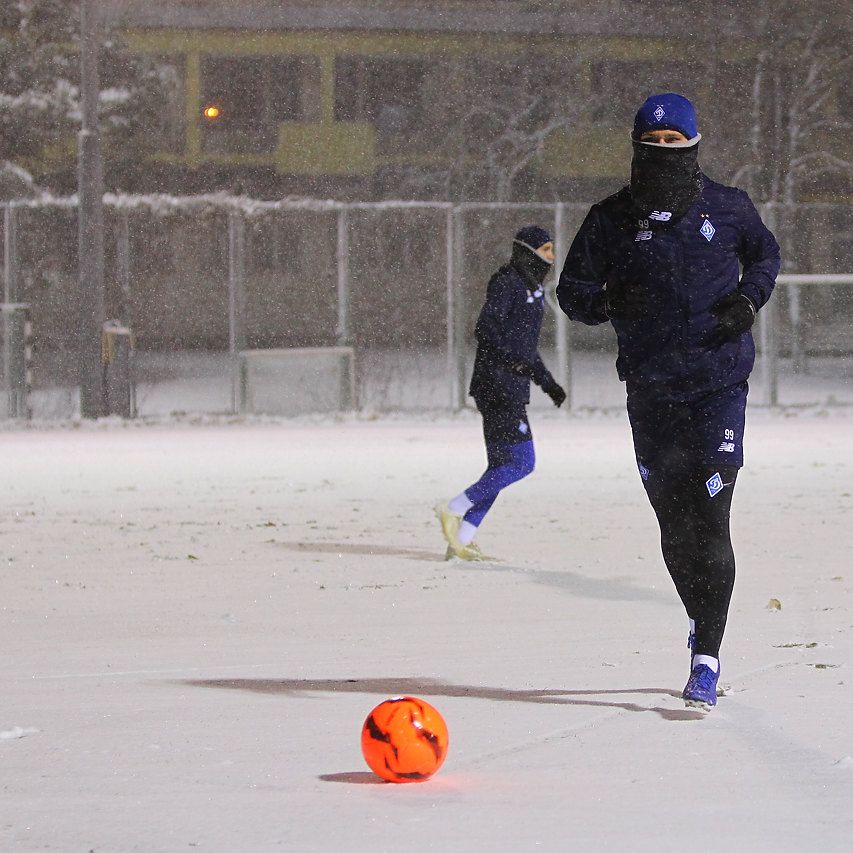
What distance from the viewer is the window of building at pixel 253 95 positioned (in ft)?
131

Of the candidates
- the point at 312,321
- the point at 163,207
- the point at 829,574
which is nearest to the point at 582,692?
the point at 829,574

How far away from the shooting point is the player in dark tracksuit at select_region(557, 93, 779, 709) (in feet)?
17.8

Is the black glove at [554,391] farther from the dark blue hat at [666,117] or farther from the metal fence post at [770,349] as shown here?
the metal fence post at [770,349]

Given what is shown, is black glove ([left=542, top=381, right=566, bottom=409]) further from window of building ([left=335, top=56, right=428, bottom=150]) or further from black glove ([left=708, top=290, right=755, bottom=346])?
window of building ([left=335, top=56, right=428, bottom=150])

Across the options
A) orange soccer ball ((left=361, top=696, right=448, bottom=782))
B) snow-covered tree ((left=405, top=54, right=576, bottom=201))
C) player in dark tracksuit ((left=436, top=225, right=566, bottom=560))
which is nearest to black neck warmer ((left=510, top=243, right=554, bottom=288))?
player in dark tracksuit ((left=436, top=225, right=566, bottom=560))

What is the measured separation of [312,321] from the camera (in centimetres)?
3150

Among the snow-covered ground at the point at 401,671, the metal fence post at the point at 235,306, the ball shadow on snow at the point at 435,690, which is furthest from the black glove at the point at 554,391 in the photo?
the metal fence post at the point at 235,306

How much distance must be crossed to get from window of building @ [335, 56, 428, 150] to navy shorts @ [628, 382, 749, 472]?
34.4 meters

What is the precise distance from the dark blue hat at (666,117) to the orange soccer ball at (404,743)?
6.36ft

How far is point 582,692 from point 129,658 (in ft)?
5.95

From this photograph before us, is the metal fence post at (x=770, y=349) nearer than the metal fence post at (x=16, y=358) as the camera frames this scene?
No

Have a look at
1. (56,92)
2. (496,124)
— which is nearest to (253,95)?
(496,124)

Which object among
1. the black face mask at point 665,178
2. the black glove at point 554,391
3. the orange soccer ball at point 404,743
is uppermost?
the black face mask at point 665,178

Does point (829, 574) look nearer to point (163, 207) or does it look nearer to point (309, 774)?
point (309, 774)
